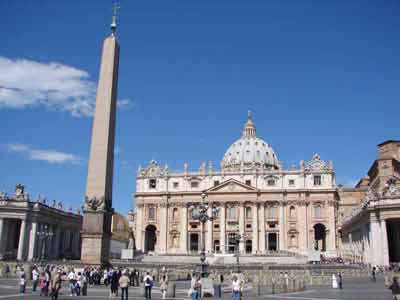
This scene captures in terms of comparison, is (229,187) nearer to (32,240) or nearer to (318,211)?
(318,211)

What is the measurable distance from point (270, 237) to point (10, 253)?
39.7 meters

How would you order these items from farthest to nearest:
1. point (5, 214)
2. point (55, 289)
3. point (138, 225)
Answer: point (138, 225)
point (5, 214)
point (55, 289)

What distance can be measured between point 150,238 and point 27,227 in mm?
34418

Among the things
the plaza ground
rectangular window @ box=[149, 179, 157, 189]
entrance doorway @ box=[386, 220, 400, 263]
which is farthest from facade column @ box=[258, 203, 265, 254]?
the plaza ground

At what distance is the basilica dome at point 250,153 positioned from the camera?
9645cm

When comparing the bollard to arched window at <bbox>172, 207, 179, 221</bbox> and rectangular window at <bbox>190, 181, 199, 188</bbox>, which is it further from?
arched window at <bbox>172, 207, 179, 221</bbox>

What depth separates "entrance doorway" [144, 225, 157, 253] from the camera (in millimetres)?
77688

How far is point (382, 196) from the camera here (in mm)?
40844

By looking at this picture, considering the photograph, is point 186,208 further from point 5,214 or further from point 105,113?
point 105,113

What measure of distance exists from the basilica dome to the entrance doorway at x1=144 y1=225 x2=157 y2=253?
71.7ft

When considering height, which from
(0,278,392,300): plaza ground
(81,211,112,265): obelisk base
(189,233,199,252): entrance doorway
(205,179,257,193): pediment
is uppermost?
(205,179,257,193): pediment

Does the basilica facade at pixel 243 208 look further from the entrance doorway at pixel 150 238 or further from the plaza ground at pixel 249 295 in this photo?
the plaza ground at pixel 249 295

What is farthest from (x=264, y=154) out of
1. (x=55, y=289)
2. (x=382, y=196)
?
(x=55, y=289)

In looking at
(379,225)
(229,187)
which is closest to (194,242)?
(229,187)
